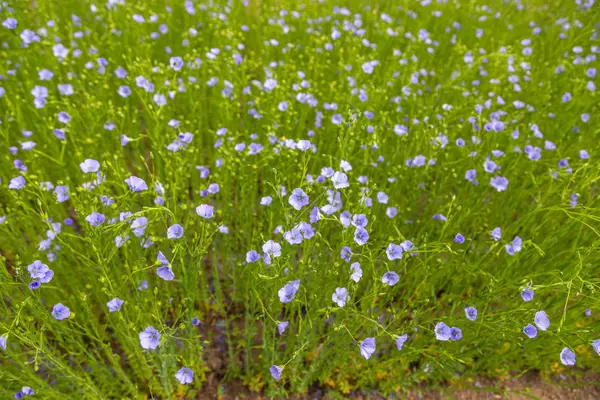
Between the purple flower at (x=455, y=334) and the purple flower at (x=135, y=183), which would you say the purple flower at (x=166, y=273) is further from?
the purple flower at (x=455, y=334)

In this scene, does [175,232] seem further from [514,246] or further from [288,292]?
[514,246]

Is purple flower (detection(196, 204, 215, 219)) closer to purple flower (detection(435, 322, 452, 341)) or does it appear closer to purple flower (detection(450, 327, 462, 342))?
purple flower (detection(435, 322, 452, 341))

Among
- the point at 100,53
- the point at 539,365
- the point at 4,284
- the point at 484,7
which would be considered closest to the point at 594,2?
the point at 484,7

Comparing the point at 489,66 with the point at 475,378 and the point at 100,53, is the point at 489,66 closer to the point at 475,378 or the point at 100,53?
the point at 475,378

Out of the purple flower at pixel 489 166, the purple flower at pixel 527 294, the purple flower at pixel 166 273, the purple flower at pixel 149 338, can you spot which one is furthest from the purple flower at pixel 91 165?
the purple flower at pixel 489 166

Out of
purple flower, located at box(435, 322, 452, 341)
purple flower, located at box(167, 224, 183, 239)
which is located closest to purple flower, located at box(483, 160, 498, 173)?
purple flower, located at box(435, 322, 452, 341)

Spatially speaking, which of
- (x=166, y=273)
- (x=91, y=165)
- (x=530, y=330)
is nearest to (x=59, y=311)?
(x=166, y=273)
